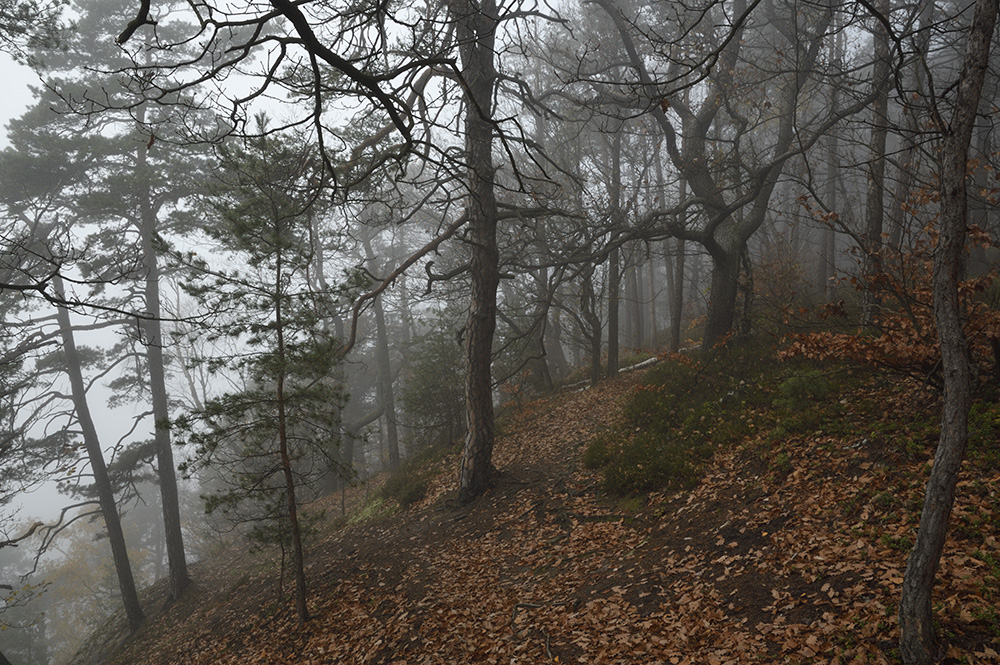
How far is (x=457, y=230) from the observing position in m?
12.6

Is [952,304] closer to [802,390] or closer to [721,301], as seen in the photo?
[802,390]

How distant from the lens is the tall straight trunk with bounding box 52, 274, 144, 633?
13336 millimetres

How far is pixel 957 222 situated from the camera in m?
2.95

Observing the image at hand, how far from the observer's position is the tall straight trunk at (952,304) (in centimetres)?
288

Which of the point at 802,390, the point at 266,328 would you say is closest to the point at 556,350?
the point at 802,390

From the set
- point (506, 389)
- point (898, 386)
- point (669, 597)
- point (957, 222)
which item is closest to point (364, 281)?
point (669, 597)

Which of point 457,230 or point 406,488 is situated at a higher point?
point 457,230

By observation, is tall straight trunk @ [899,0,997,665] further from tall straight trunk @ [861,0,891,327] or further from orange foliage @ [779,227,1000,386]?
tall straight trunk @ [861,0,891,327]

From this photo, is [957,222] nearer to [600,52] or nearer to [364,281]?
[364,281]

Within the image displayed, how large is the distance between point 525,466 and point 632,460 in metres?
2.73

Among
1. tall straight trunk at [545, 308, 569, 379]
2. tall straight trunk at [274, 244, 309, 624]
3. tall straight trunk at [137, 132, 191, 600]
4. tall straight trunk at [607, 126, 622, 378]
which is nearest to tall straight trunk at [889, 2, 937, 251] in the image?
tall straight trunk at [607, 126, 622, 378]

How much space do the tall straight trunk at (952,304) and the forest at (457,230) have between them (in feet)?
0.04

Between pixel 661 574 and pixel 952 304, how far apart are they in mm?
3641

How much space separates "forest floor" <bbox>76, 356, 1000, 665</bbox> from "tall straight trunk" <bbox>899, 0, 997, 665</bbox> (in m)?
0.86
